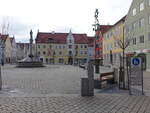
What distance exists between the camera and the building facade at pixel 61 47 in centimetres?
8951

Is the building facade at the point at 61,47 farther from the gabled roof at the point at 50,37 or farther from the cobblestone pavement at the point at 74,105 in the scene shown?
the cobblestone pavement at the point at 74,105

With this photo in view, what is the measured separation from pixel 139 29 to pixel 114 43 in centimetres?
1683

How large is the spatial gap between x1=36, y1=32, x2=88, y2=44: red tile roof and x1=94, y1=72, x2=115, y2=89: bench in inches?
3061

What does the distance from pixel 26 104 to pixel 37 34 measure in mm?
85011

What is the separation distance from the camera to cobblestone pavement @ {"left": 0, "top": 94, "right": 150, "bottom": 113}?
6855 mm

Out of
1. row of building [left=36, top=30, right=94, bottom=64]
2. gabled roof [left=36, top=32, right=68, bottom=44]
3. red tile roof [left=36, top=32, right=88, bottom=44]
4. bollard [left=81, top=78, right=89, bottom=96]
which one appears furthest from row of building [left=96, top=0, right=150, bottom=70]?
gabled roof [left=36, top=32, right=68, bottom=44]

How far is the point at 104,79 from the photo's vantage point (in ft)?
40.7

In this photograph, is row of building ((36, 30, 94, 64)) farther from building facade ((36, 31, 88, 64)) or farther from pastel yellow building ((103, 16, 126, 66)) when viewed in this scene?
pastel yellow building ((103, 16, 126, 66))

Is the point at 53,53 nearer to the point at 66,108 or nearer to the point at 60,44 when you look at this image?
the point at 60,44

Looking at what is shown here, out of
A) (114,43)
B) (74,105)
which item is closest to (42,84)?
(74,105)

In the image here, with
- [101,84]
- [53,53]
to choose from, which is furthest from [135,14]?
[53,53]

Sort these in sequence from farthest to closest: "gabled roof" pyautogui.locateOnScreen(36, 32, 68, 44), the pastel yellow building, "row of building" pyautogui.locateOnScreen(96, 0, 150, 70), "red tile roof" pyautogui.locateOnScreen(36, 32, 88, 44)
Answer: "red tile roof" pyautogui.locateOnScreen(36, 32, 88, 44) → "gabled roof" pyautogui.locateOnScreen(36, 32, 68, 44) → the pastel yellow building → "row of building" pyautogui.locateOnScreen(96, 0, 150, 70)

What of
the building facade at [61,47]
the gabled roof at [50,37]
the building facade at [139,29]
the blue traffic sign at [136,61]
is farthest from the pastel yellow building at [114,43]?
the blue traffic sign at [136,61]

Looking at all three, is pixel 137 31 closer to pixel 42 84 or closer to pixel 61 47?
pixel 42 84
